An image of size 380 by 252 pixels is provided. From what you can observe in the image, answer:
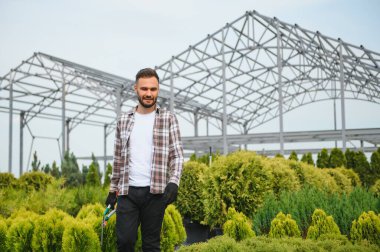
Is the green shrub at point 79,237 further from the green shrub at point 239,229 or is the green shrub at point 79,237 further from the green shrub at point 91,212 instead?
the green shrub at point 239,229

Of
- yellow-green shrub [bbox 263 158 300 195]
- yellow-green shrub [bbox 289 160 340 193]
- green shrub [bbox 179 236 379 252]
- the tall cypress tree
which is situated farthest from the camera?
the tall cypress tree

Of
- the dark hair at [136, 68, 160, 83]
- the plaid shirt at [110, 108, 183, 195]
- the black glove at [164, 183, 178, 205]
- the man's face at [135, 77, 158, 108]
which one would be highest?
the dark hair at [136, 68, 160, 83]

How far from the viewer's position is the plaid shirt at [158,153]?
10.2 ft

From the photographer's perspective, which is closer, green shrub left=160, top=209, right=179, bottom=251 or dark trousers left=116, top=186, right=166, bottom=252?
dark trousers left=116, top=186, right=166, bottom=252

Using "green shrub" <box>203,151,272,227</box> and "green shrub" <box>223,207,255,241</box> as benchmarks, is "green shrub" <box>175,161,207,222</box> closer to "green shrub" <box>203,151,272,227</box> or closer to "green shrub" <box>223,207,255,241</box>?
"green shrub" <box>203,151,272,227</box>

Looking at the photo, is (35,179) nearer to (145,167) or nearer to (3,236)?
(3,236)

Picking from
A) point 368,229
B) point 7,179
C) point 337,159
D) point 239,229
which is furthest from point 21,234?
point 337,159

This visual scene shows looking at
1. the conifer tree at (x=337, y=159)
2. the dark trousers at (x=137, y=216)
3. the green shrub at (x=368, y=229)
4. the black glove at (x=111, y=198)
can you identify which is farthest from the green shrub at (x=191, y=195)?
the conifer tree at (x=337, y=159)

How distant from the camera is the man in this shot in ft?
10.1

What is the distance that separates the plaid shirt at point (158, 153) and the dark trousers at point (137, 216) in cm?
8

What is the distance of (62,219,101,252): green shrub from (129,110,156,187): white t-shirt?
737mm

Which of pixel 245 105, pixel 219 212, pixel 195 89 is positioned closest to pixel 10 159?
pixel 195 89

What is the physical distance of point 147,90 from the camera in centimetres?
326

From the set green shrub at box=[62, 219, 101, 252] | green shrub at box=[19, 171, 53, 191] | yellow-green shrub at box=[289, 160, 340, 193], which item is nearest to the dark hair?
green shrub at box=[62, 219, 101, 252]
